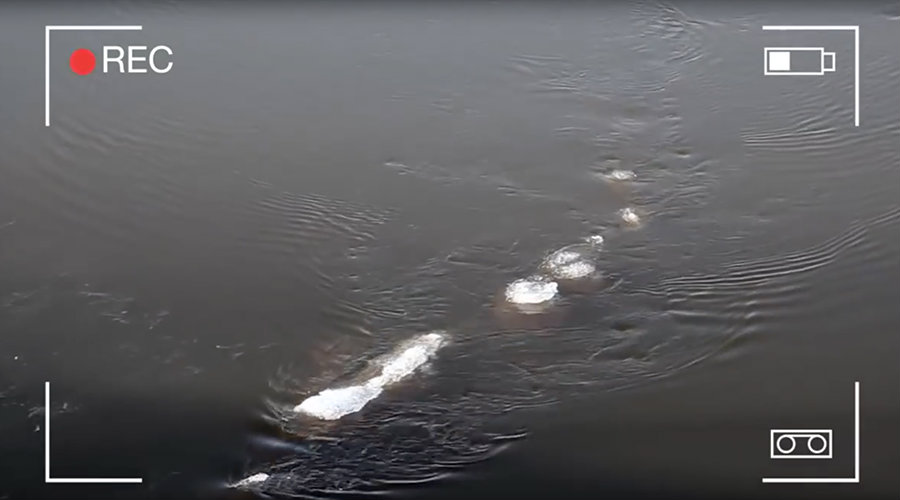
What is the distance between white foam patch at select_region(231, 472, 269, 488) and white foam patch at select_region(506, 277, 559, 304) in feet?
2.64

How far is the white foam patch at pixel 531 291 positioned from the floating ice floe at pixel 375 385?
24 cm

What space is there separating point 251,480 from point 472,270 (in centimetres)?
86

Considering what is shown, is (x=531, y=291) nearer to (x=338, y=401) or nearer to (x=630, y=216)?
(x=630, y=216)

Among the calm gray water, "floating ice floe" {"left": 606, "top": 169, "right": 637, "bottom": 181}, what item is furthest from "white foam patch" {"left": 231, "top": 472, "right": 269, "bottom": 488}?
"floating ice floe" {"left": 606, "top": 169, "right": 637, "bottom": 181}

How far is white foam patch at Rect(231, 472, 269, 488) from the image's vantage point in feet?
7.54

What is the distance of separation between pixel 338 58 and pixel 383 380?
1505 mm

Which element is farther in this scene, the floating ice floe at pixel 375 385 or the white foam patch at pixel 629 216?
the white foam patch at pixel 629 216

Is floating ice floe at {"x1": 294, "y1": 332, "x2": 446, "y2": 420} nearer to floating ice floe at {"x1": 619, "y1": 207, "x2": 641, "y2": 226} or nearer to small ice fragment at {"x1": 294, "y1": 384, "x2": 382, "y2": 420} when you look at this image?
small ice fragment at {"x1": 294, "y1": 384, "x2": 382, "y2": 420}

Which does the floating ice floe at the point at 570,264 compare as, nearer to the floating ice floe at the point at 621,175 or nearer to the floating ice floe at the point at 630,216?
the floating ice floe at the point at 630,216

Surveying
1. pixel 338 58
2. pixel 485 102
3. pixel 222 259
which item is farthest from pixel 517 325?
pixel 338 58

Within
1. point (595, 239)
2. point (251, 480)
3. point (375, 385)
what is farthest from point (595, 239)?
point (251, 480)

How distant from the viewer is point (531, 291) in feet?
9.23

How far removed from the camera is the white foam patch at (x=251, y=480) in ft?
7.54

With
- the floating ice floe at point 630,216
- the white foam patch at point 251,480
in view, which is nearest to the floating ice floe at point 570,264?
the floating ice floe at point 630,216
